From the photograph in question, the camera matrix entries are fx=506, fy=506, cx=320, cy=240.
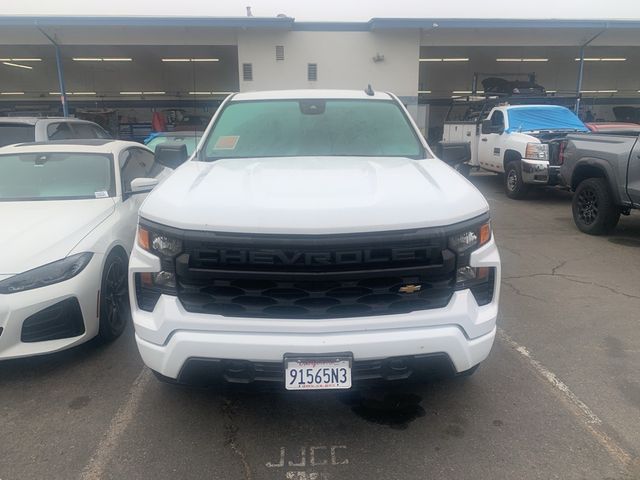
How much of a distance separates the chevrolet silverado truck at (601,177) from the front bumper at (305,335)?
5252mm

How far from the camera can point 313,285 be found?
8.27 ft

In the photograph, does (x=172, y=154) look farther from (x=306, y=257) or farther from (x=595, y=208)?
(x=595, y=208)

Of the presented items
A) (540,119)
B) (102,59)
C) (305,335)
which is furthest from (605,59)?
(305,335)

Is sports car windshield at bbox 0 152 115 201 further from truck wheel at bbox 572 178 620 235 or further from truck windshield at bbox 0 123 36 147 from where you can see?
truck wheel at bbox 572 178 620 235

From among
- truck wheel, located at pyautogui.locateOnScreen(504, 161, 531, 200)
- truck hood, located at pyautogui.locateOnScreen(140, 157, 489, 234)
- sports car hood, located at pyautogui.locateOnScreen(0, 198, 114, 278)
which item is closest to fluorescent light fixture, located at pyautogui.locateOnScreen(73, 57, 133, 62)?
truck wheel, located at pyautogui.locateOnScreen(504, 161, 531, 200)

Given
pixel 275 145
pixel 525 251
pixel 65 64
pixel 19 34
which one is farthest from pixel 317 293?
pixel 65 64

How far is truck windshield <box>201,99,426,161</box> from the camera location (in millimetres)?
3893

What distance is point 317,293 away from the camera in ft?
8.27

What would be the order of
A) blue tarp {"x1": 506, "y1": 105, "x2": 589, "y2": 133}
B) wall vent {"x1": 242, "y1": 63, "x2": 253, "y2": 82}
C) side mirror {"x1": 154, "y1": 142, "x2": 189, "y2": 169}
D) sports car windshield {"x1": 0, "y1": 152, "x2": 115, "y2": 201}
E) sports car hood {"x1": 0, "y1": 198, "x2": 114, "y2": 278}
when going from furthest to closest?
wall vent {"x1": 242, "y1": 63, "x2": 253, "y2": 82} < blue tarp {"x1": 506, "y1": 105, "x2": 589, "y2": 133} < sports car windshield {"x1": 0, "y1": 152, "x2": 115, "y2": 201} < side mirror {"x1": 154, "y1": 142, "x2": 189, "y2": 169} < sports car hood {"x1": 0, "y1": 198, "x2": 114, "y2": 278}

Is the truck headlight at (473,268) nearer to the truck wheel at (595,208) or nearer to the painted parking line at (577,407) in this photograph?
the painted parking line at (577,407)

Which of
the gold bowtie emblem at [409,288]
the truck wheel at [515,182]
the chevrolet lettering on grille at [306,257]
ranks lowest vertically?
the truck wheel at [515,182]

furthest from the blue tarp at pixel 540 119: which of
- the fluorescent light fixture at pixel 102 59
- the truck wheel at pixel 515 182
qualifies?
the fluorescent light fixture at pixel 102 59

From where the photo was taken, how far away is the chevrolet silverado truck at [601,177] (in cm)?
665

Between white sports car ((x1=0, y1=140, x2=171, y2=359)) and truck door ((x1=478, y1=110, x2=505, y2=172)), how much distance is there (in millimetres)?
8563
